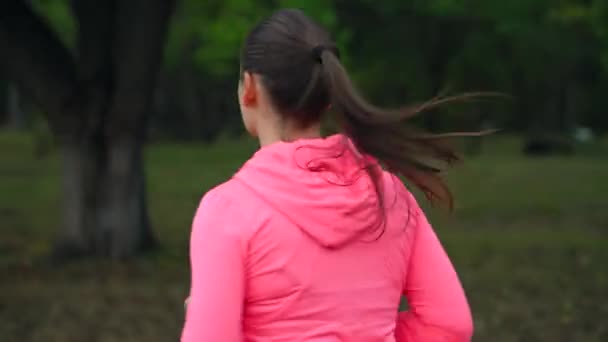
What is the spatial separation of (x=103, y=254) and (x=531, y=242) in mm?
Result: 5525

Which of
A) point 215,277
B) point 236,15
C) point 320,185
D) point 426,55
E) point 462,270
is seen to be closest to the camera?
point 215,277

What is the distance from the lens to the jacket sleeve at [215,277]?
1.84 meters

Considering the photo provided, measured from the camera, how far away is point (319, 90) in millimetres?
1965

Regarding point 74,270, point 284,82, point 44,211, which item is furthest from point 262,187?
point 44,211

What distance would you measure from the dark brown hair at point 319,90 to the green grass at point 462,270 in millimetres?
653

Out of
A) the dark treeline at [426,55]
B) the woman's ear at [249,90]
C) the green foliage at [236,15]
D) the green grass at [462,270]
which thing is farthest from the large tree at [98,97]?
the woman's ear at [249,90]

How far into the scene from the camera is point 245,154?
35938 mm

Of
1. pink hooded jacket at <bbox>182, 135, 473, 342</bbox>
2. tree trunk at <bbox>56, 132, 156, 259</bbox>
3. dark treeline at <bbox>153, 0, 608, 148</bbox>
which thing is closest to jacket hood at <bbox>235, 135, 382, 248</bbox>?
pink hooded jacket at <bbox>182, 135, 473, 342</bbox>

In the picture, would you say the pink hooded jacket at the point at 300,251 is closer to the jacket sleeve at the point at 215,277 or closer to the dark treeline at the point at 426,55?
the jacket sleeve at the point at 215,277

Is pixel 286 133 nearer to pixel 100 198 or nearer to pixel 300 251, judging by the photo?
pixel 300 251

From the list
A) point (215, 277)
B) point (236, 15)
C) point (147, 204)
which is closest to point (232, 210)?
point (215, 277)

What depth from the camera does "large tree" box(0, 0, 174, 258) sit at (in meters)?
11.0

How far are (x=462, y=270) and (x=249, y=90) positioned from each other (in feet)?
30.2

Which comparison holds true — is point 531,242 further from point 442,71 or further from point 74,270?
point 442,71
